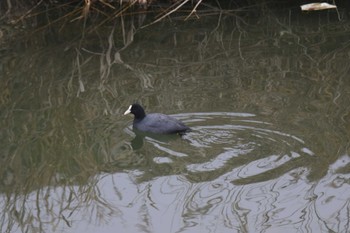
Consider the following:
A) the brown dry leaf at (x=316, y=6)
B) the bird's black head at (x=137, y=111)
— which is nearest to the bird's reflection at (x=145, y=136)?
the bird's black head at (x=137, y=111)

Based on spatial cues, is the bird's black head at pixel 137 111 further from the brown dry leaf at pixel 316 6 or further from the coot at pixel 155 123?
the brown dry leaf at pixel 316 6

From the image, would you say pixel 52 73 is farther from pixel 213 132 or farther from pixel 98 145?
pixel 213 132

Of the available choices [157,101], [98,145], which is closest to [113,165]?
[98,145]

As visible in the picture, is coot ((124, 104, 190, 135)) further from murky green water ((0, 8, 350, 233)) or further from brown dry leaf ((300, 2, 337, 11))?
brown dry leaf ((300, 2, 337, 11))

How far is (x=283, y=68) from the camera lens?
835cm

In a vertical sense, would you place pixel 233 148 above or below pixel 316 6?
below

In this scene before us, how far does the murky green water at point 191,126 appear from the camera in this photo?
558cm

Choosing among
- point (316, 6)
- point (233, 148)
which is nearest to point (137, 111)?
point (233, 148)

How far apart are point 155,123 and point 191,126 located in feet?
1.10

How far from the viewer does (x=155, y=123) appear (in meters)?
6.88

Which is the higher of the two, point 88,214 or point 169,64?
point 169,64

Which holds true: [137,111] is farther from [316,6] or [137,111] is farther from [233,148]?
[316,6]

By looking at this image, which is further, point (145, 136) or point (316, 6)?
point (316, 6)

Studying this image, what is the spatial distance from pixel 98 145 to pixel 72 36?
11.2 ft
